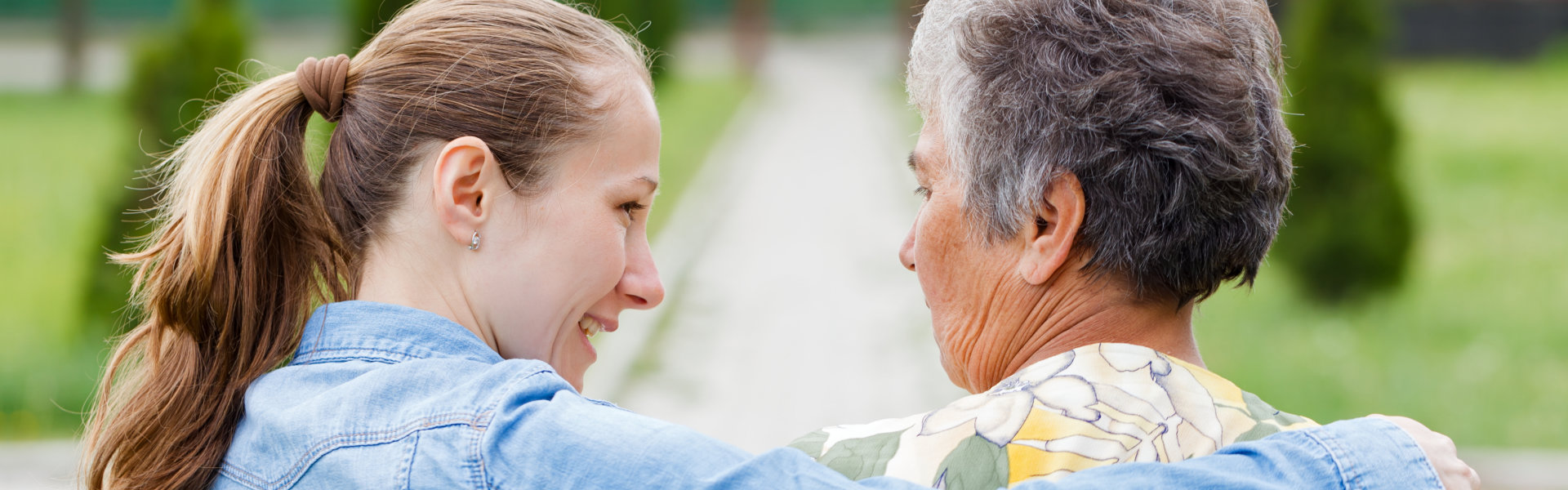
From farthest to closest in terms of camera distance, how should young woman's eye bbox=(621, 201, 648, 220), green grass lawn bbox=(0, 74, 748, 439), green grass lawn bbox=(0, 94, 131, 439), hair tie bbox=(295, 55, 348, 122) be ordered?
green grass lawn bbox=(0, 74, 748, 439) < green grass lawn bbox=(0, 94, 131, 439) < young woman's eye bbox=(621, 201, 648, 220) < hair tie bbox=(295, 55, 348, 122)

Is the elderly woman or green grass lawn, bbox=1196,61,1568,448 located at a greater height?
the elderly woman

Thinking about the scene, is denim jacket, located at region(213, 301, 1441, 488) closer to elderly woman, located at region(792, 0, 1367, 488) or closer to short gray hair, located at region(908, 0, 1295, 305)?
elderly woman, located at region(792, 0, 1367, 488)

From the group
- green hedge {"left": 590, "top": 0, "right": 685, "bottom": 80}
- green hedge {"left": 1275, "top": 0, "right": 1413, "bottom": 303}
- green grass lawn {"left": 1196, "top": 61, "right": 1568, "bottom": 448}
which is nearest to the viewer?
green grass lawn {"left": 1196, "top": 61, "right": 1568, "bottom": 448}

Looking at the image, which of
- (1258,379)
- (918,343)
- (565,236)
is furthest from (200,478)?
(918,343)

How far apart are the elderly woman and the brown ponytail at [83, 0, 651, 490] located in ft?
2.03

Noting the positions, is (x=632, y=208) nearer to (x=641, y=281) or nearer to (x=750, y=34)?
(x=641, y=281)

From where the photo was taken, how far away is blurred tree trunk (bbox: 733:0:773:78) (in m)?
32.0

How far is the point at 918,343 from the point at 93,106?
2271cm

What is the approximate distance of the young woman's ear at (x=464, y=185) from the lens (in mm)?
1776

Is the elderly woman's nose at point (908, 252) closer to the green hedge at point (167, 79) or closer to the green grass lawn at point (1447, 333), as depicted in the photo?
the green grass lawn at point (1447, 333)

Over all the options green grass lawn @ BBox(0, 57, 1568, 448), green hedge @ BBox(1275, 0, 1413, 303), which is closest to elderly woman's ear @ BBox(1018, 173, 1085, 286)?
green grass lawn @ BBox(0, 57, 1568, 448)

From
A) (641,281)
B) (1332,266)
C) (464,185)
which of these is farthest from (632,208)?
(1332,266)

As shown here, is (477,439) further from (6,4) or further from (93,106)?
(6,4)

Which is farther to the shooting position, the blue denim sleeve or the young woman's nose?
the young woman's nose
